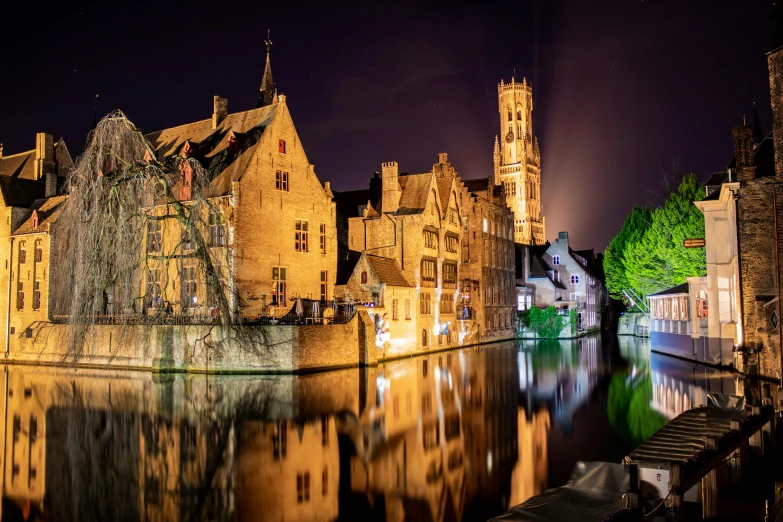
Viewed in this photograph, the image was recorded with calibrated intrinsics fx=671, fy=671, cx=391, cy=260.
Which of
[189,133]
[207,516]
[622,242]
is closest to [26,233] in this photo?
[189,133]

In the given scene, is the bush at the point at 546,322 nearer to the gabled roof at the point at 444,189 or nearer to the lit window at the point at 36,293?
the gabled roof at the point at 444,189

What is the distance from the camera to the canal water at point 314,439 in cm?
1316

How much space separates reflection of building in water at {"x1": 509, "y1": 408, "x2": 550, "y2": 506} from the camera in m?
13.6

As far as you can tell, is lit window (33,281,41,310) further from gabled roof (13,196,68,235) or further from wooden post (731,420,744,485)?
wooden post (731,420,744,485)

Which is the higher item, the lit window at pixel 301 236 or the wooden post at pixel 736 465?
the lit window at pixel 301 236

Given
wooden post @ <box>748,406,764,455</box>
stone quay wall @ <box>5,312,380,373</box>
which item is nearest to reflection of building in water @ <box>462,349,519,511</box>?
wooden post @ <box>748,406,764,455</box>

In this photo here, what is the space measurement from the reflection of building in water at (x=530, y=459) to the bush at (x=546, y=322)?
5019cm

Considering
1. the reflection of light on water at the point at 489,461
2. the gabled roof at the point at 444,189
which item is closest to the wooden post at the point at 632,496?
the reflection of light on water at the point at 489,461

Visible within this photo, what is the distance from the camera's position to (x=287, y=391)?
28.2m

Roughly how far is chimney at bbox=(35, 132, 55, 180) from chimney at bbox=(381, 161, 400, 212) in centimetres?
2684

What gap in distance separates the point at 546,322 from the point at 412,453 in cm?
5777

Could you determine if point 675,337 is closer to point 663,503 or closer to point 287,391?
point 287,391

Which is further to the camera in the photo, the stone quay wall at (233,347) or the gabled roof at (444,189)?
the gabled roof at (444,189)

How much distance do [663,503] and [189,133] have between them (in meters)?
46.0
